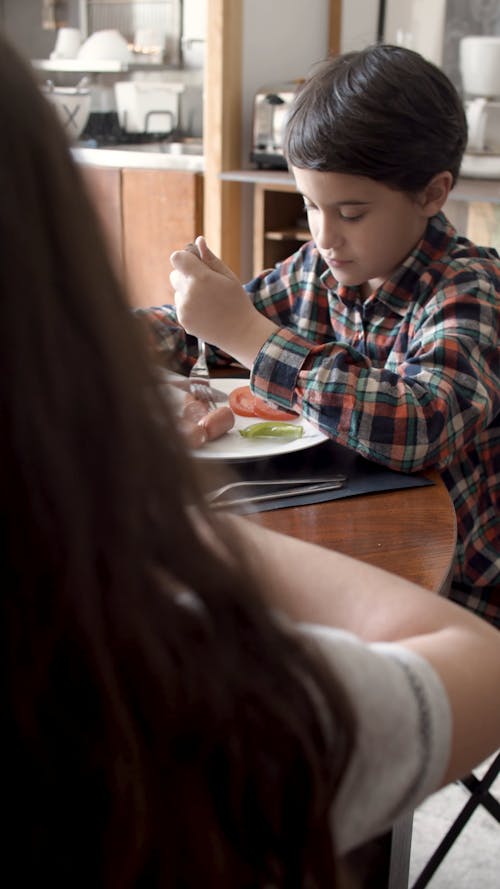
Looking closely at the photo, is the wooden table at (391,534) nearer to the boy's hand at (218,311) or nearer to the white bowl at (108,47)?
the boy's hand at (218,311)

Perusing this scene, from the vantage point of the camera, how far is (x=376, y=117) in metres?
1.27

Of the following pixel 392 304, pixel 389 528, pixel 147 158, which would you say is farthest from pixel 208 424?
pixel 147 158

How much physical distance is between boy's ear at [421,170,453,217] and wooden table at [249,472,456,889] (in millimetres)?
457

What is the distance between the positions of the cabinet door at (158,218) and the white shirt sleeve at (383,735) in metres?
2.83

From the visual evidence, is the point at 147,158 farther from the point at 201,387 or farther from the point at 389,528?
the point at 389,528

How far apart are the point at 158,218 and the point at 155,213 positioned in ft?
0.07

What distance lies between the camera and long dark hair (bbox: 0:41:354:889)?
373 mm

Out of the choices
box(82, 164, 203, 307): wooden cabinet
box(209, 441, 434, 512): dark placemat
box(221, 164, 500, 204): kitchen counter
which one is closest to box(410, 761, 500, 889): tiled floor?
box(209, 441, 434, 512): dark placemat

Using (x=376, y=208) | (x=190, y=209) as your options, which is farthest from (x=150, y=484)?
(x=190, y=209)

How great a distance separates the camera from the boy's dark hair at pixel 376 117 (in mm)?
1269

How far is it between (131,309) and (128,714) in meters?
0.16

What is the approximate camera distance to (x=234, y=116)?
3.22 m

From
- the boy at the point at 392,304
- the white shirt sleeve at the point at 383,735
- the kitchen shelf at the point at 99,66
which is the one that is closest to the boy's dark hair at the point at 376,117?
the boy at the point at 392,304

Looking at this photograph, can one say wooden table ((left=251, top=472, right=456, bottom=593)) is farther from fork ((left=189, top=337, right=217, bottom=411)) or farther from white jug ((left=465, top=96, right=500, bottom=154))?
white jug ((left=465, top=96, right=500, bottom=154))
